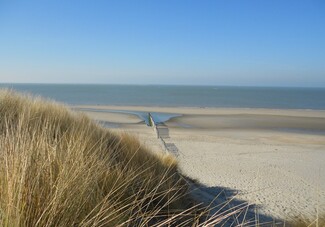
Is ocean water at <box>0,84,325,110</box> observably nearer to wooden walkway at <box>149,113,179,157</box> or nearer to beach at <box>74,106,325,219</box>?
wooden walkway at <box>149,113,179,157</box>

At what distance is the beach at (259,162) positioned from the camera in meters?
8.18

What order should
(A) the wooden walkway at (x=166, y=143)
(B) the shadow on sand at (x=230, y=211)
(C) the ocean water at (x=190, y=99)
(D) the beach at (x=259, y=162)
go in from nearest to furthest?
(B) the shadow on sand at (x=230, y=211)
(D) the beach at (x=259, y=162)
(A) the wooden walkway at (x=166, y=143)
(C) the ocean water at (x=190, y=99)

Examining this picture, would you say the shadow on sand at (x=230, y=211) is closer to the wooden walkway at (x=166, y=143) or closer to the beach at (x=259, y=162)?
the beach at (x=259, y=162)

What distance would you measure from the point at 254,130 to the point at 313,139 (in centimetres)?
479

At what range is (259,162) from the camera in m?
13.6

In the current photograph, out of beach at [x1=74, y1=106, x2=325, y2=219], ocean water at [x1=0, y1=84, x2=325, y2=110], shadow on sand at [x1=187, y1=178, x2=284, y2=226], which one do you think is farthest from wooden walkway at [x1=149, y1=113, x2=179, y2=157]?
ocean water at [x1=0, y1=84, x2=325, y2=110]

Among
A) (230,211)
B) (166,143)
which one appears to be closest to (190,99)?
(166,143)

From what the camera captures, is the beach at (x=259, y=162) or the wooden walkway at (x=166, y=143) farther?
the wooden walkway at (x=166, y=143)

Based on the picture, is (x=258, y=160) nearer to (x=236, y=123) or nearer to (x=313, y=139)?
(x=313, y=139)

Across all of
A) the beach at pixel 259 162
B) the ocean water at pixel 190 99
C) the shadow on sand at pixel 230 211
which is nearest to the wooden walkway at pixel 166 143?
the beach at pixel 259 162

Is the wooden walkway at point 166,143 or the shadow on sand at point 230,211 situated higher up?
the shadow on sand at point 230,211

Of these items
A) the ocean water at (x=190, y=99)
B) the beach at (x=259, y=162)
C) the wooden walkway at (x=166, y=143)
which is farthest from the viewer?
the ocean water at (x=190, y=99)

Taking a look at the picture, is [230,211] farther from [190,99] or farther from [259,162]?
[190,99]

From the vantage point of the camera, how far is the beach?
26.8 ft
